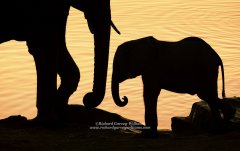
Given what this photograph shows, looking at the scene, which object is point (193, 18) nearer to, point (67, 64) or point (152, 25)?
point (152, 25)

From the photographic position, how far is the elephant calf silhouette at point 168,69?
7.42m

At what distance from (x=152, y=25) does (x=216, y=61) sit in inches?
350

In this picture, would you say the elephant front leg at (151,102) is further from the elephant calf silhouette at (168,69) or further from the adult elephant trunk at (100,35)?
the adult elephant trunk at (100,35)

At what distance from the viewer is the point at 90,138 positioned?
6965 millimetres

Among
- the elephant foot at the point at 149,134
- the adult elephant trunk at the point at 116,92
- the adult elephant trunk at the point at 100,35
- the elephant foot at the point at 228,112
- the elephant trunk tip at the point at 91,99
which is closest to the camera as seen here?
the elephant foot at the point at 149,134

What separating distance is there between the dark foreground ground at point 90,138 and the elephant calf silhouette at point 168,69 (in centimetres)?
41

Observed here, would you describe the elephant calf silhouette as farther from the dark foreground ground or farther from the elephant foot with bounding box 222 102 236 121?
the dark foreground ground

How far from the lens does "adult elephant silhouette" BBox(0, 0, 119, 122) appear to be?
743 centimetres

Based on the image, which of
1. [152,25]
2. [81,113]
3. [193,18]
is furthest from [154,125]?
[193,18]

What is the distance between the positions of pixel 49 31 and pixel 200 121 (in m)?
2.15

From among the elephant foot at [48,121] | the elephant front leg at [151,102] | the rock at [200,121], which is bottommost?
the rock at [200,121]

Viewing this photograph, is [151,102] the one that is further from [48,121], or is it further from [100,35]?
[48,121]

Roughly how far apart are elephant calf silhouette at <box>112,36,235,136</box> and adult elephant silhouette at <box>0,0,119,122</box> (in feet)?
0.95

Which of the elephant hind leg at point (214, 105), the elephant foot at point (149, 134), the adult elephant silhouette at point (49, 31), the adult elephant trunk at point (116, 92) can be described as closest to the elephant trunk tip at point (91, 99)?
the adult elephant silhouette at point (49, 31)
